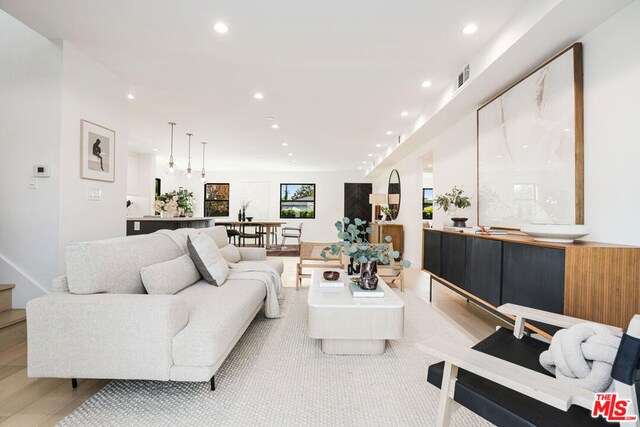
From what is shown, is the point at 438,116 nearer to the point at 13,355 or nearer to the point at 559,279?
the point at 559,279

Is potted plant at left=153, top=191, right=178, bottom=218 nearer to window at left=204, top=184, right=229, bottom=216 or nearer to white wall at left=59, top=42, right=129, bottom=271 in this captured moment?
white wall at left=59, top=42, right=129, bottom=271

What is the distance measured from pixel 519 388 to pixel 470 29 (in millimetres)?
2686

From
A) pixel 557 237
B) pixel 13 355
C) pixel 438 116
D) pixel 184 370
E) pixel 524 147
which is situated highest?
pixel 438 116

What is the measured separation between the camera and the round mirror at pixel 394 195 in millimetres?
A: 7512

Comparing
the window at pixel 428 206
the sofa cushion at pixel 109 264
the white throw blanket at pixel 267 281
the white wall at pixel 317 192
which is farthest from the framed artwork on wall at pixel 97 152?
the white wall at pixel 317 192

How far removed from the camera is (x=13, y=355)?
211 centimetres

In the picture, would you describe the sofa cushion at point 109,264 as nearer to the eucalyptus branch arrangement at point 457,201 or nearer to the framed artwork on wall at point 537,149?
the framed artwork on wall at point 537,149

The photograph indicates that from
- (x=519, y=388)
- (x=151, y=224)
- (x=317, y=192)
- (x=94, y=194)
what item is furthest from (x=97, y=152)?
(x=317, y=192)

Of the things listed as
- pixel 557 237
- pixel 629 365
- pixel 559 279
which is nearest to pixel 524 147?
pixel 557 237

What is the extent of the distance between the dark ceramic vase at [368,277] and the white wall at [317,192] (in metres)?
8.30

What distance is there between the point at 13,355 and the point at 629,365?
3.38 m

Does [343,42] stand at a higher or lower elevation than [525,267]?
higher

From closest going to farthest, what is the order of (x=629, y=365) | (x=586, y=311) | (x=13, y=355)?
1. (x=629, y=365)
2. (x=586, y=311)
3. (x=13, y=355)

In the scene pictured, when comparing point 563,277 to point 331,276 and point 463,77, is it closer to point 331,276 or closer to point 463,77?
point 331,276
